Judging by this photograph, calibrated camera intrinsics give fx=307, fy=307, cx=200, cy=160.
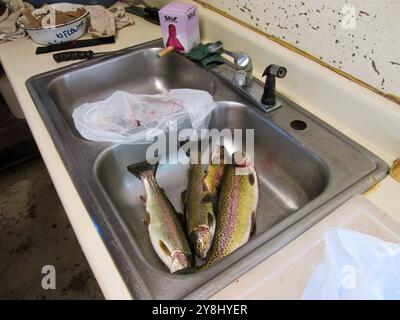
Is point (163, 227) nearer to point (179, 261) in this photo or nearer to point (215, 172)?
point (179, 261)

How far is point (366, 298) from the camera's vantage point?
475mm

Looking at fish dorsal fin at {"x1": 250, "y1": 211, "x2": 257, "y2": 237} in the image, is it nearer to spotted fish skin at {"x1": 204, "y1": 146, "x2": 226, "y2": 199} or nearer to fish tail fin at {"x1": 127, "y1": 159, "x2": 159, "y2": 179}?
spotted fish skin at {"x1": 204, "y1": 146, "x2": 226, "y2": 199}

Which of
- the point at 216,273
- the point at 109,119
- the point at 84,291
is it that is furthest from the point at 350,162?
the point at 84,291

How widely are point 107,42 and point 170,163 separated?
0.62 metres

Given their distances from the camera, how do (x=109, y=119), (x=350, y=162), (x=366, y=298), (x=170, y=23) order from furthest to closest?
1. (x=170, y=23)
2. (x=109, y=119)
3. (x=350, y=162)
4. (x=366, y=298)

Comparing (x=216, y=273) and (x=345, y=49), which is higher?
(x=345, y=49)

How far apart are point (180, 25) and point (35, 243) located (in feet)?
4.55

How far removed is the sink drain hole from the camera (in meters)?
0.82

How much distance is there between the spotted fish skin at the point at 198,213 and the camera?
734 millimetres

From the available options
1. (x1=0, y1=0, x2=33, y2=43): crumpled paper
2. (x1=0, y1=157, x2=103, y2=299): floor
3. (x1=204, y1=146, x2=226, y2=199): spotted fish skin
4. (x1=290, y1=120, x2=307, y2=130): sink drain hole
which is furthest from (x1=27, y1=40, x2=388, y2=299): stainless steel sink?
(x1=0, y1=157, x2=103, y2=299): floor

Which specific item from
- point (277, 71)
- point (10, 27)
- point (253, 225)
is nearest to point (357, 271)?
point (253, 225)

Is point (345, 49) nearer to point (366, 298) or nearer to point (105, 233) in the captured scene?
point (366, 298)

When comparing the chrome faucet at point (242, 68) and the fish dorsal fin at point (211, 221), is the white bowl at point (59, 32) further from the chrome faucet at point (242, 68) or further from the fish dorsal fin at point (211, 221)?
the fish dorsal fin at point (211, 221)

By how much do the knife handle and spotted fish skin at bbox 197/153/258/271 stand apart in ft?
2.29
